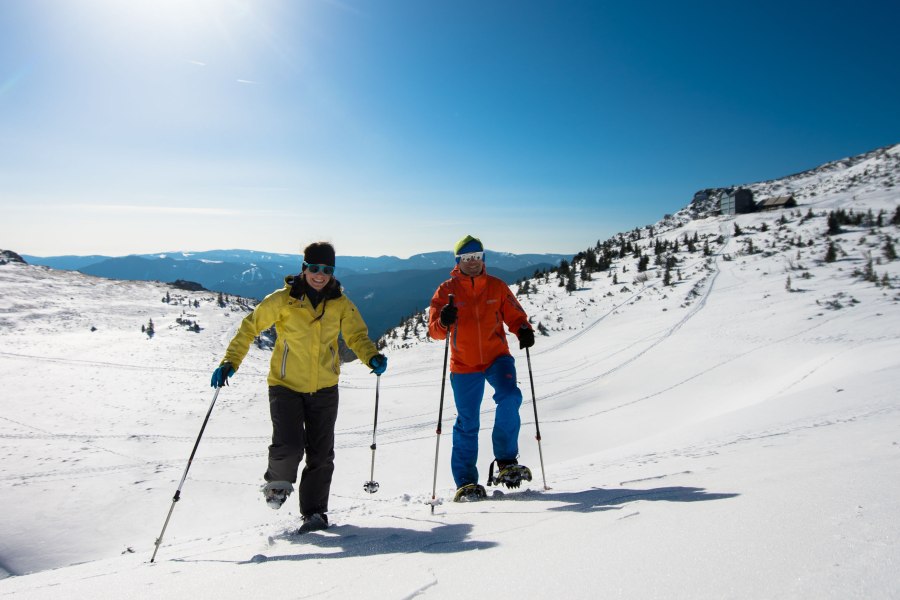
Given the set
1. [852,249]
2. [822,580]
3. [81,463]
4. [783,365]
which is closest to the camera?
[822,580]

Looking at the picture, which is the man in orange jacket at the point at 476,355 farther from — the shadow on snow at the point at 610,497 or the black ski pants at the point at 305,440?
the black ski pants at the point at 305,440

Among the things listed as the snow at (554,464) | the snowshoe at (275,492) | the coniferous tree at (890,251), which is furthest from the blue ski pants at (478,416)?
the coniferous tree at (890,251)

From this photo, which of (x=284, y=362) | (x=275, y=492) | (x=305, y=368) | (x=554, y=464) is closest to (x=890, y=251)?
(x=554, y=464)

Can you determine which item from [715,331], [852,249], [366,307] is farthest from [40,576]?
[366,307]

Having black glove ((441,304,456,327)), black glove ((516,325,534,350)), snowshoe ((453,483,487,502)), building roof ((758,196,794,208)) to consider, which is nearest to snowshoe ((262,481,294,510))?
snowshoe ((453,483,487,502))

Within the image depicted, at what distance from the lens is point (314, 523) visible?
334 cm

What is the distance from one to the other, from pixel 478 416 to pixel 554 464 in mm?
2201

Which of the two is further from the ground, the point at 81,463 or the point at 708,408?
the point at 708,408

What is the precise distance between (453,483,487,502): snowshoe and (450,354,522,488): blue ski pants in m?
0.24

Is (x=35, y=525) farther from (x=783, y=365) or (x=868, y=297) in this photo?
(x=868, y=297)

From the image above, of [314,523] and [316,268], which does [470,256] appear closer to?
[316,268]

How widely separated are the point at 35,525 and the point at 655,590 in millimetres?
5664

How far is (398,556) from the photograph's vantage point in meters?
2.23

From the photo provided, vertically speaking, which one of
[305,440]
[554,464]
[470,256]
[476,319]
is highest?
[470,256]
